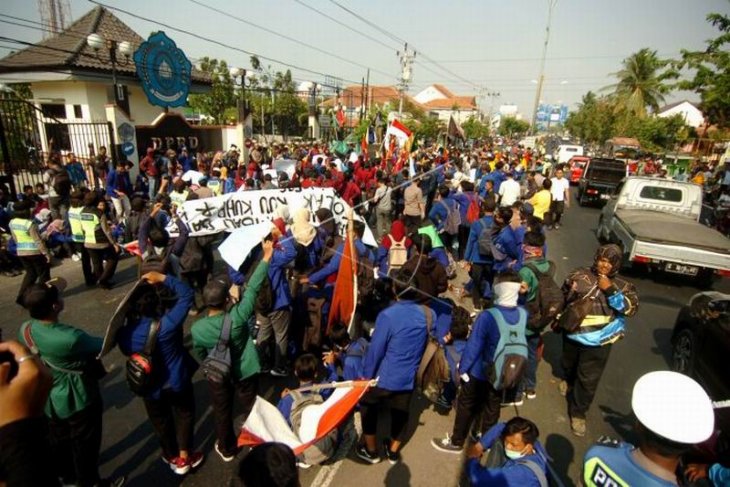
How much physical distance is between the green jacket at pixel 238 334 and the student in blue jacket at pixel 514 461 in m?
1.94

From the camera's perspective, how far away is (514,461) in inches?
92.1

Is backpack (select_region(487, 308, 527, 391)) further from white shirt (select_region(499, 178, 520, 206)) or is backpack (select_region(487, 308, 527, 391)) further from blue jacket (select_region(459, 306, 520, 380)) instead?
white shirt (select_region(499, 178, 520, 206))

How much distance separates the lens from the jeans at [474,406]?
372 centimetres

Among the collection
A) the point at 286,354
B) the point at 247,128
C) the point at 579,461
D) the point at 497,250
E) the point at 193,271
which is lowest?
the point at 579,461

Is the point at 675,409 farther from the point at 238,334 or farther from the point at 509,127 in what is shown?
the point at 509,127

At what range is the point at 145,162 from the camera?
12766mm

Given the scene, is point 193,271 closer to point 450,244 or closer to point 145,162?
point 450,244

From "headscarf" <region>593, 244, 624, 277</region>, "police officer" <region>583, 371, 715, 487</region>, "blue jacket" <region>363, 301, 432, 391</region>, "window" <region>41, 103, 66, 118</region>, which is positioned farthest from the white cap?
"window" <region>41, 103, 66, 118</region>

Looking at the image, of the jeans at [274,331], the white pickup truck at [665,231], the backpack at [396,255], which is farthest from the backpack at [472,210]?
the jeans at [274,331]

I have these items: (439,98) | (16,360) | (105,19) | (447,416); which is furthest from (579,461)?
(439,98)

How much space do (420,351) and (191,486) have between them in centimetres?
222

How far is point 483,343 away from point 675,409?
179cm

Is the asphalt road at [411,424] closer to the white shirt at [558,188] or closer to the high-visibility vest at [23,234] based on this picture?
the high-visibility vest at [23,234]

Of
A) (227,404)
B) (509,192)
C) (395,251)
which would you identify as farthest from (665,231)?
(227,404)
